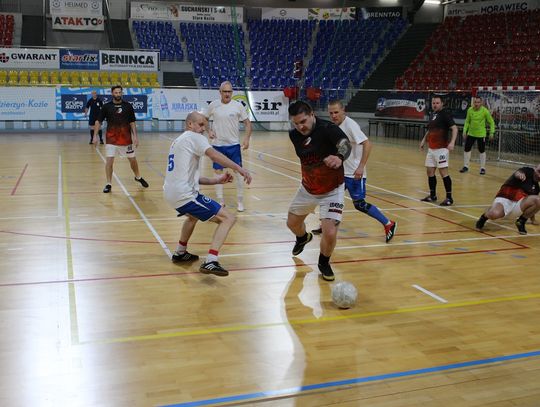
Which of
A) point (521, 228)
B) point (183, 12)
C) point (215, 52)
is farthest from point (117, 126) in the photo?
point (183, 12)

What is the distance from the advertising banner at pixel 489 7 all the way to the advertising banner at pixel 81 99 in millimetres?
18527

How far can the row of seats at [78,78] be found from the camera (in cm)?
2628

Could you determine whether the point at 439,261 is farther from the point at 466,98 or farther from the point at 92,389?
the point at 466,98

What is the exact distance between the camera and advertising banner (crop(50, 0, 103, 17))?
31844mm

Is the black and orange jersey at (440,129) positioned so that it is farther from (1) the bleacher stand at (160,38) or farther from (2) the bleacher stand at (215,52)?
(1) the bleacher stand at (160,38)

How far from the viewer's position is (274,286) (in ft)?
20.0

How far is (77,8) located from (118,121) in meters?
23.9

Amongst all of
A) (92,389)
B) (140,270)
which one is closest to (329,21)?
(140,270)

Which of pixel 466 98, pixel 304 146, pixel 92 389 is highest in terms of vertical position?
pixel 466 98

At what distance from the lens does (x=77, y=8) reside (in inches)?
1264

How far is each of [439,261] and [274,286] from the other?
89.8 inches

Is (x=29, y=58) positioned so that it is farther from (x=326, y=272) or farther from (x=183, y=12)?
(x=326, y=272)

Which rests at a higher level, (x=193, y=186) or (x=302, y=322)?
(x=193, y=186)

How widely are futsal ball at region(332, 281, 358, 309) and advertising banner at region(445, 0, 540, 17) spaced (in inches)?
1140
